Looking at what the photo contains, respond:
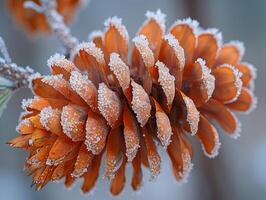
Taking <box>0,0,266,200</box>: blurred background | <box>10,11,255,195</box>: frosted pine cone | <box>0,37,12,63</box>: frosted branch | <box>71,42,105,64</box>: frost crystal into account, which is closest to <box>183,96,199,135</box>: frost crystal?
<box>10,11,255,195</box>: frosted pine cone

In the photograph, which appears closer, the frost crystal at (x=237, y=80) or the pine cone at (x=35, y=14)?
the frost crystal at (x=237, y=80)

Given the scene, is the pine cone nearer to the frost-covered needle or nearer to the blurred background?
the frost-covered needle

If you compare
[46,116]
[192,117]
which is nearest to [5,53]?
[46,116]

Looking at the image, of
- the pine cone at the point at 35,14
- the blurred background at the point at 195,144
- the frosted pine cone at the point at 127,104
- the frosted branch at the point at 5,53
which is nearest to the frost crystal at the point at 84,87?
the frosted pine cone at the point at 127,104

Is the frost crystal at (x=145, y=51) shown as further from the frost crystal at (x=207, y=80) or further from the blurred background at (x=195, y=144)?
the blurred background at (x=195, y=144)

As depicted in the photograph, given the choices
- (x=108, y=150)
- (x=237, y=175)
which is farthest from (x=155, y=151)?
(x=237, y=175)

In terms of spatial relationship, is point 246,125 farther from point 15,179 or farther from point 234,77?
point 234,77
